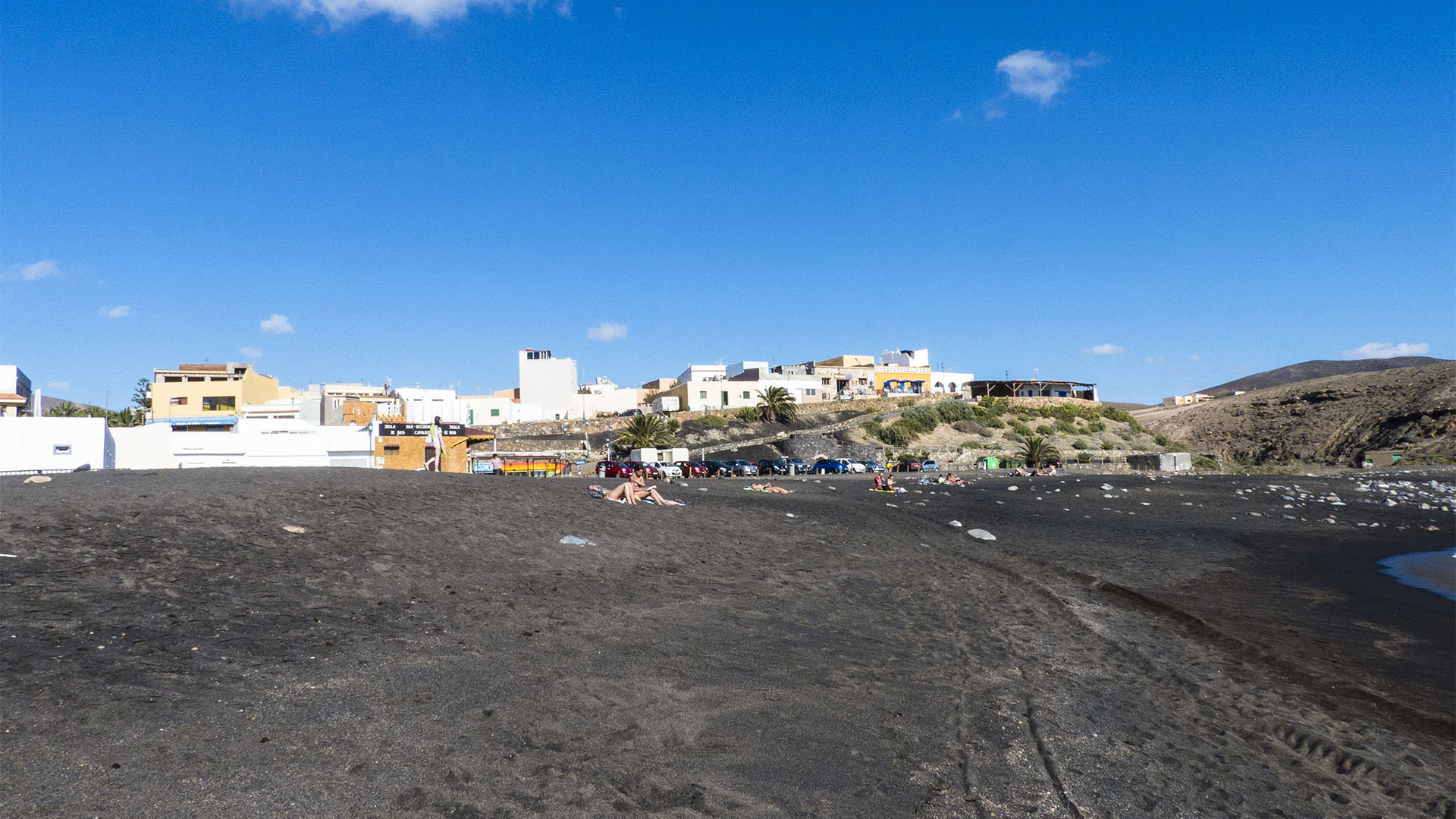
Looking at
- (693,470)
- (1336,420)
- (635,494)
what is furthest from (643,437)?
(1336,420)

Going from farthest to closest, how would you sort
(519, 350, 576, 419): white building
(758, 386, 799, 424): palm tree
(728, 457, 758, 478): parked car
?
(519, 350, 576, 419): white building, (758, 386, 799, 424): palm tree, (728, 457, 758, 478): parked car

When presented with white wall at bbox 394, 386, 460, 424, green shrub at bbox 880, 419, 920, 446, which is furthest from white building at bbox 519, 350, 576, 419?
green shrub at bbox 880, 419, 920, 446

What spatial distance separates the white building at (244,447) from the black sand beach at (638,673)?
1718 cm

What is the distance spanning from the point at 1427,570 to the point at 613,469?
110 ft

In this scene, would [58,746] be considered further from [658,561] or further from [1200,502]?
[1200,502]

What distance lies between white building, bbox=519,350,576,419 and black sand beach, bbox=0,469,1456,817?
8203 centimetres

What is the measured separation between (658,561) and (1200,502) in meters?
27.6

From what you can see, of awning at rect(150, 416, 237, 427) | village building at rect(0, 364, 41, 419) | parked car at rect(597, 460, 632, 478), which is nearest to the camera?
parked car at rect(597, 460, 632, 478)

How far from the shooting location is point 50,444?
24938 mm

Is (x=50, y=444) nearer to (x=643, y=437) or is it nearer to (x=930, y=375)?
(x=643, y=437)

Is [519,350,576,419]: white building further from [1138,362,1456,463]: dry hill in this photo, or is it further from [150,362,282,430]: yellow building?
[1138,362,1456,463]: dry hill

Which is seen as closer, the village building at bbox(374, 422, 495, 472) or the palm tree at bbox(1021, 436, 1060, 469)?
the village building at bbox(374, 422, 495, 472)

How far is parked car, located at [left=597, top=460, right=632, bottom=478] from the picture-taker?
4067cm

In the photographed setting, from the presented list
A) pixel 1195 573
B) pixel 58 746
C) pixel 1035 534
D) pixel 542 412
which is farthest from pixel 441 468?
pixel 542 412
